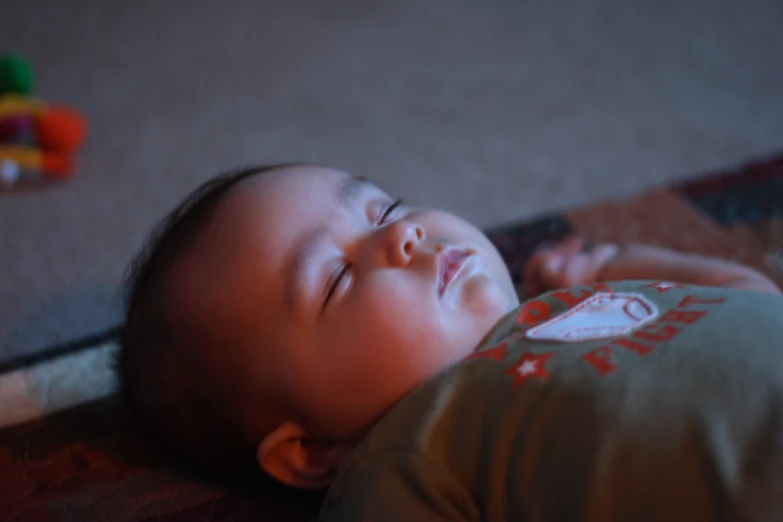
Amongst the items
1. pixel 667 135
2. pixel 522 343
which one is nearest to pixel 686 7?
pixel 667 135

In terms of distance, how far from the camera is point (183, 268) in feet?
2.36

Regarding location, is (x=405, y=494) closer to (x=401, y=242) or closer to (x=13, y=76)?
(x=401, y=242)

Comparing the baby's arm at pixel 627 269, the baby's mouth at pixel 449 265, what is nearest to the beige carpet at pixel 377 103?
the baby's arm at pixel 627 269

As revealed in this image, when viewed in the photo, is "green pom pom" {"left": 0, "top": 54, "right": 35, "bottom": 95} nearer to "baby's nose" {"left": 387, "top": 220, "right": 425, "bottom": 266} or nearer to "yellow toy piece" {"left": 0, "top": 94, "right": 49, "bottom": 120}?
"yellow toy piece" {"left": 0, "top": 94, "right": 49, "bottom": 120}

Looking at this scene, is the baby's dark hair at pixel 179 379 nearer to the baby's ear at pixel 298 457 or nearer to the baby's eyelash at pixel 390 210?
the baby's ear at pixel 298 457

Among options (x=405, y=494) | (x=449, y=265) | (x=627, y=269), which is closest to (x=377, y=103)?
(x=627, y=269)

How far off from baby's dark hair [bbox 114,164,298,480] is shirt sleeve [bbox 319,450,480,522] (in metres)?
0.13

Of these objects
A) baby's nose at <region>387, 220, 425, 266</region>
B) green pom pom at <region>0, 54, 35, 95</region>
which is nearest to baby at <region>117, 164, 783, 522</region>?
baby's nose at <region>387, 220, 425, 266</region>

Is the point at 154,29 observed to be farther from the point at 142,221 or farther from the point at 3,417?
the point at 3,417

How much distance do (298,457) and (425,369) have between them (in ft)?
0.46

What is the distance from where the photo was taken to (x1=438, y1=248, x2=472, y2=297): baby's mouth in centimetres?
72

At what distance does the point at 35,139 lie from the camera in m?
1.43

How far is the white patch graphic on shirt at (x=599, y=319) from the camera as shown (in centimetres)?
66

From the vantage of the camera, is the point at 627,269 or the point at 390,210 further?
the point at 627,269
